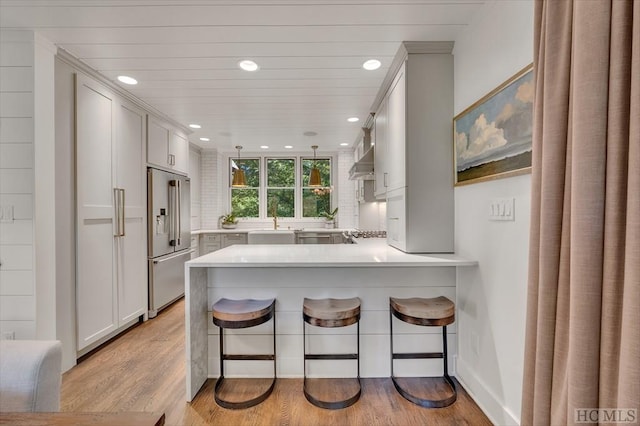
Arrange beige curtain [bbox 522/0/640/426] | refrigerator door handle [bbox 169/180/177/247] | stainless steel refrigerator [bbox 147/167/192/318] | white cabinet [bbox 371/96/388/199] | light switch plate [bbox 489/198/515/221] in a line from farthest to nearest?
refrigerator door handle [bbox 169/180/177/247]
stainless steel refrigerator [bbox 147/167/192/318]
white cabinet [bbox 371/96/388/199]
light switch plate [bbox 489/198/515/221]
beige curtain [bbox 522/0/640/426]

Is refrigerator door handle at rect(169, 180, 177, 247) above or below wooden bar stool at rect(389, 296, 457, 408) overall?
above

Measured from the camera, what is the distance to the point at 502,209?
1.60 m

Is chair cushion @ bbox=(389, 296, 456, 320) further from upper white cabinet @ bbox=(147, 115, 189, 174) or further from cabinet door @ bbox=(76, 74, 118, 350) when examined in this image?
upper white cabinet @ bbox=(147, 115, 189, 174)

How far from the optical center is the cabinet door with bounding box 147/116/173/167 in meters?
3.50

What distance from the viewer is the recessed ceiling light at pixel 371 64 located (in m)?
2.42

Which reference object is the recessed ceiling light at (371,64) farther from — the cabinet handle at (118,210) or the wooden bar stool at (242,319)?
the cabinet handle at (118,210)

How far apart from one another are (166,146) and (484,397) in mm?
4178

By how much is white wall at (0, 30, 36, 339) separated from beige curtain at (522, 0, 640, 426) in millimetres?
2995

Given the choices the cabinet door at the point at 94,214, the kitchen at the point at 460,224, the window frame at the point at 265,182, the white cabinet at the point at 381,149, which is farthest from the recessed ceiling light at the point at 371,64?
the window frame at the point at 265,182

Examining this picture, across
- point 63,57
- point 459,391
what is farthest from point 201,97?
point 459,391

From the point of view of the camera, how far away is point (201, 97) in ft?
10.4

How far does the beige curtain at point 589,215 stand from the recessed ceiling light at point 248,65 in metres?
2.00

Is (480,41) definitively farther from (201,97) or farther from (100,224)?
(100,224)

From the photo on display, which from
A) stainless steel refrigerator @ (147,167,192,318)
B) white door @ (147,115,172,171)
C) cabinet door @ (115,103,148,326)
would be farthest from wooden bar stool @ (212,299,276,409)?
white door @ (147,115,172,171)
